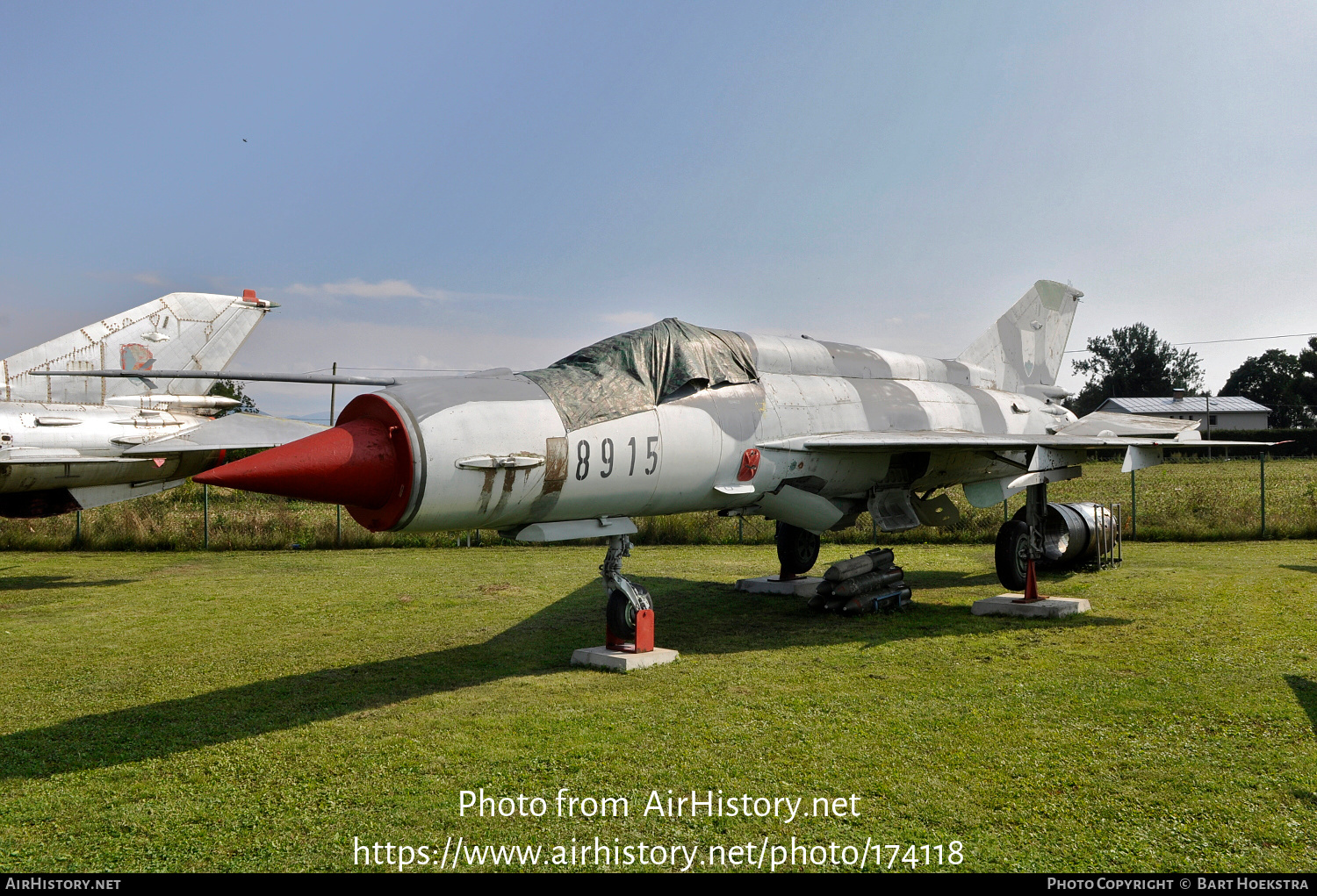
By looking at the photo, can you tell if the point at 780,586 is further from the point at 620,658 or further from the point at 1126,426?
the point at 1126,426

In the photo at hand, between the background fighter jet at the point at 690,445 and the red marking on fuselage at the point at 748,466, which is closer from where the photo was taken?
the background fighter jet at the point at 690,445

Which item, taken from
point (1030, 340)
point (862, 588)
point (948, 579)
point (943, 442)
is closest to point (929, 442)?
point (943, 442)

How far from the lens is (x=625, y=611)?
7.38 meters

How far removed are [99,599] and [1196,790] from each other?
12.7m

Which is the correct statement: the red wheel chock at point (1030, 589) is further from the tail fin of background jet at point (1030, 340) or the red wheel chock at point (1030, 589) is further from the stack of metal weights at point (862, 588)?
the tail fin of background jet at point (1030, 340)

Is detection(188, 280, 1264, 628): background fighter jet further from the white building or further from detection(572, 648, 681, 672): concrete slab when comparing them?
the white building

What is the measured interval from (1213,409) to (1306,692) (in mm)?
77964

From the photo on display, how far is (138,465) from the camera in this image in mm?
14008

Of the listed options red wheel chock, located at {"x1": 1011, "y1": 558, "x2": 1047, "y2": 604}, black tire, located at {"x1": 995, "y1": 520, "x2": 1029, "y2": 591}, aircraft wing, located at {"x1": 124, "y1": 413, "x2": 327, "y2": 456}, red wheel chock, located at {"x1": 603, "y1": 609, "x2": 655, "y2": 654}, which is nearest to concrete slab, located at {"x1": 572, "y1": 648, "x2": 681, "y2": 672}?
red wheel chock, located at {"x1": 603, "y1": 609, "x2": 655, "y2": 654}

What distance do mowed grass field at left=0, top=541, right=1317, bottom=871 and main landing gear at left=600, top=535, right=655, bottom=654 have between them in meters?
0.47

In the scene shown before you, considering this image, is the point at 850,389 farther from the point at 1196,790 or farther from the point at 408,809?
the point at 408,809

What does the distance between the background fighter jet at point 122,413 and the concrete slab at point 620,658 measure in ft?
25.5

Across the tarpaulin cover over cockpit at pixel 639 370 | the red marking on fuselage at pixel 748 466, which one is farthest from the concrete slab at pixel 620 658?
the tarpaulin cover over cockpit at pixel 639 370

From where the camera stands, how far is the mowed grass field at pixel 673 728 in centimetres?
398
